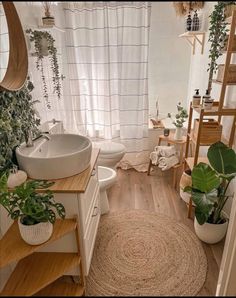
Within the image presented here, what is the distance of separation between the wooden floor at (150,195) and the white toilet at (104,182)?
0.13 meters

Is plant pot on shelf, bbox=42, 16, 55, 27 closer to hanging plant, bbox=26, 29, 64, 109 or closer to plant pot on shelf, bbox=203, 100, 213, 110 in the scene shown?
hanging plant, bbox=26, 29, 64, 109

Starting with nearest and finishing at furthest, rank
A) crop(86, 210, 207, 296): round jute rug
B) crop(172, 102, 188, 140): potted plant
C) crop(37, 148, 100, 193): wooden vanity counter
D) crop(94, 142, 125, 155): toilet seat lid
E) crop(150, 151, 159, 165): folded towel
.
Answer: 1. crop(37, 148, 100, 193): wooden vanity counter
2. crop(86, 210, 207, 296): round jute rug
3. crop(94, 142, 125, 155): toilet seat lid
4. crop(172, 102, 188, 140): potted plant
5. crop(150, 151, 159, 165): folded towel

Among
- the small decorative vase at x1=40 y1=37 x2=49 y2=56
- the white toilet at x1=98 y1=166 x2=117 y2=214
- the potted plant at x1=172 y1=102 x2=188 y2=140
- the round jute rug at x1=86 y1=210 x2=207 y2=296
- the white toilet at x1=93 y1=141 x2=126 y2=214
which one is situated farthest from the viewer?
the potted plant at x1=172 y1=102 x2=188 y2=140

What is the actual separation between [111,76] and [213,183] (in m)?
1.74

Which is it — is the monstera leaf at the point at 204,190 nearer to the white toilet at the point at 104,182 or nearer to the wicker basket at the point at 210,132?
A: the wicker basket at the point at 210,132

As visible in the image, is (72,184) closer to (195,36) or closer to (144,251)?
(144,251)

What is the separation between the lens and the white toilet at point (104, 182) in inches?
78.5

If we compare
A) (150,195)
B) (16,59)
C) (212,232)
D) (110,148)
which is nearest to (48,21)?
(16,59)

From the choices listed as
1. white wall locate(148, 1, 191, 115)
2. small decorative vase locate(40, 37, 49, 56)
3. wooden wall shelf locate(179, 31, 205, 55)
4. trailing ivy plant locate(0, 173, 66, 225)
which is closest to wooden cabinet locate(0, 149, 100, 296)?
trailing ivy plant locate(0, 173, 66, 225)

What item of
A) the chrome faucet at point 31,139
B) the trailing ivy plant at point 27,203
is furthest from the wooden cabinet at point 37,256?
the chrome faucet at point 31,139

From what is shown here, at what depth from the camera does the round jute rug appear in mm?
Answer: 1503

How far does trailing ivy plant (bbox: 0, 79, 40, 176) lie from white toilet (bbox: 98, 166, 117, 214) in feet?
2.36

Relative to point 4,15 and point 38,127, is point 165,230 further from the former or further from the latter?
point 4,15

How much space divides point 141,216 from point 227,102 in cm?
132
